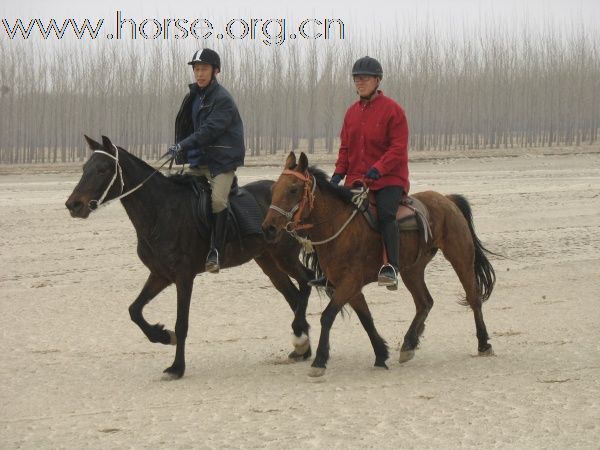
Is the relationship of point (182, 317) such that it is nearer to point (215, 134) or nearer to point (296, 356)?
point (296, 356)

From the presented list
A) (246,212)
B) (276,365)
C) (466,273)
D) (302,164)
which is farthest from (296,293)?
(302,164)

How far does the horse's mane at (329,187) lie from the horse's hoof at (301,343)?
1.20 metres

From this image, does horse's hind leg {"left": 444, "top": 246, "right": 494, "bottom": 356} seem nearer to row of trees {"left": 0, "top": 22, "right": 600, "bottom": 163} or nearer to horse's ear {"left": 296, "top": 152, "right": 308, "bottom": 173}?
horse's ear {"left": 296, "top": 152, "right": 308, "bottom": 173}

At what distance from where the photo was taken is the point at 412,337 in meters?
7.43

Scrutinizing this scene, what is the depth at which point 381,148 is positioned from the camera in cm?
718

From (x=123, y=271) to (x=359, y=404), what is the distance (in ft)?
21.2

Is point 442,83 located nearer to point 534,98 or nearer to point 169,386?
point 534,98

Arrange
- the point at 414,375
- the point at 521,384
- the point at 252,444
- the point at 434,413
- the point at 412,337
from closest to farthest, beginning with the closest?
the point at 252,444 → the point at 434,413 → the point at 521,384 → the point at 414,375 → the point at 412,337

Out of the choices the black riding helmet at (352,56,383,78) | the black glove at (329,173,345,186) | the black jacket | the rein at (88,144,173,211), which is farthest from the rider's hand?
the rein at (88,144,173,211)

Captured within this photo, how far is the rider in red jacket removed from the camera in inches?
276

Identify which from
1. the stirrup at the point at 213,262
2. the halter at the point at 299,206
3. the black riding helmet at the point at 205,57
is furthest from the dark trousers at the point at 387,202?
the black riding helmet at the point at 205,57

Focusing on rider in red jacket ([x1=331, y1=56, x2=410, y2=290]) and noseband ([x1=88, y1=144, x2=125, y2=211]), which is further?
rider in red jacket ([x1=331, y1=56, x2=410, y2=290])

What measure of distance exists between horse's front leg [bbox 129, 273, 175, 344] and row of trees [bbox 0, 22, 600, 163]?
99.8ft

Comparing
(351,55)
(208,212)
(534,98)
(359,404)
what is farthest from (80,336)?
(534,98)
